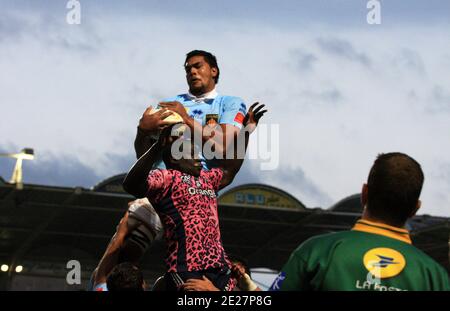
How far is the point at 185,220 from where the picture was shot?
4781 millimetres

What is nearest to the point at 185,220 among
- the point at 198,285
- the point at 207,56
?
the point at 198,285

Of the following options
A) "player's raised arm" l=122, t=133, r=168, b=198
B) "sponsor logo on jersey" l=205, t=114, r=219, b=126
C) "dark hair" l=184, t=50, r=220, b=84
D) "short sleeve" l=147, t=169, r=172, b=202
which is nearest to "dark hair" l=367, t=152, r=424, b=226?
"player's raised arm" l=122, t=133, r=168, b=198

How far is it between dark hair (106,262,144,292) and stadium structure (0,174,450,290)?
1938 centimetres

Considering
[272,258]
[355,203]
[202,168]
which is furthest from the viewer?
[272,258]

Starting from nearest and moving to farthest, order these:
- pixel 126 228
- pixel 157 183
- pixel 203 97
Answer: pixel 157 183 → pixel 126 228 → pixel 203 97

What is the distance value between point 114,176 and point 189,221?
20027 millimetres

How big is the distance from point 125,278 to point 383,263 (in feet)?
7.58

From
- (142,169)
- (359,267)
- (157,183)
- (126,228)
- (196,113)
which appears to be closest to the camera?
(359,267)

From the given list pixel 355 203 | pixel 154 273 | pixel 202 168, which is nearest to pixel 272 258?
pixel 154 273

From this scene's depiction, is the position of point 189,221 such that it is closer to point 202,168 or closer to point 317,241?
point 202,168

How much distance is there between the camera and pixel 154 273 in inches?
1442

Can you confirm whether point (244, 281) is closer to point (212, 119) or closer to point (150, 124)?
point (150, 124)

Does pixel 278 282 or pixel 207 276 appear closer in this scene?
pixel 278 282

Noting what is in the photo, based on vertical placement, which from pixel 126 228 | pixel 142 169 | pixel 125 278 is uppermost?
pixel 142 169
